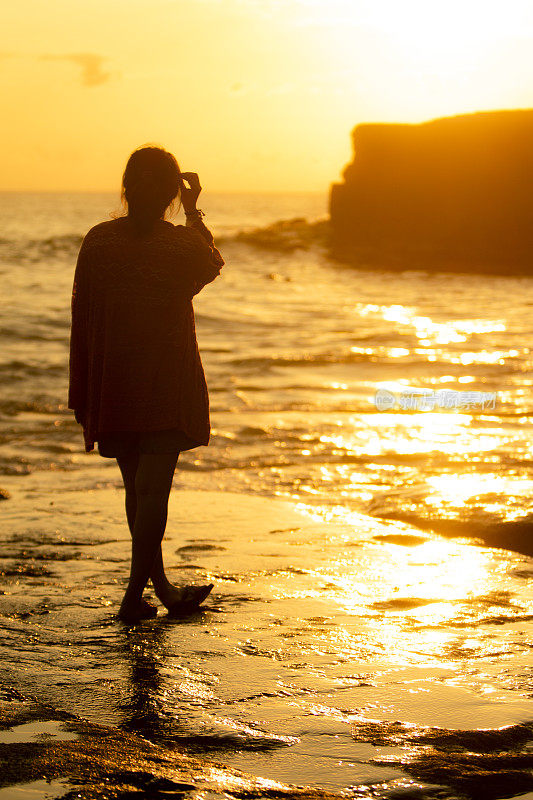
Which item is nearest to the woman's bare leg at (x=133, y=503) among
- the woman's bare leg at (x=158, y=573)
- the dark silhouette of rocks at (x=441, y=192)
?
the woman's bare leg at (x=158, y=573)

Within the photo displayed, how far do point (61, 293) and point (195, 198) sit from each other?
21102 mm

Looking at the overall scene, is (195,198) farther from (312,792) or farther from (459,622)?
(312,792)

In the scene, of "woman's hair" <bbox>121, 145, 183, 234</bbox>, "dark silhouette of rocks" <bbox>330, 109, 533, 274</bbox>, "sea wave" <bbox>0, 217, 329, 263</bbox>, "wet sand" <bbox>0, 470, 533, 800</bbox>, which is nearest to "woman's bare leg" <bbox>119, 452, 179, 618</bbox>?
"wet sand" <bbox>0, 470, 533, 800</bbox>

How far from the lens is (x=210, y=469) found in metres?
7.09

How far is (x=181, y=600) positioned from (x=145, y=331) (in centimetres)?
100

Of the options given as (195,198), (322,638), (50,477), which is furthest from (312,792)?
(50,477)

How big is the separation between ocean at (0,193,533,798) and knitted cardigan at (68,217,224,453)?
18 cm

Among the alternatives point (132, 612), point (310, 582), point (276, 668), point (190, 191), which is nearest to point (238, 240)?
point (310, 582)

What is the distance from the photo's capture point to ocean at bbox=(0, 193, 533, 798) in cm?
261

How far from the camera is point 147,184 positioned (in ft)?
11.2

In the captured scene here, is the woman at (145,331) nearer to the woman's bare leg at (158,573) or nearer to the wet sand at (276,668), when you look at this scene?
the woman's bare leg at (158,573)

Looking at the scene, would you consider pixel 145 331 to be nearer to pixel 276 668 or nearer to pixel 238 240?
pixel 276 668

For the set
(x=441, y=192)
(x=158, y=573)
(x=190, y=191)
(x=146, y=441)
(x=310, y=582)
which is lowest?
(x=310, y=582)

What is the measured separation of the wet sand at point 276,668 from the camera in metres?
2.39
